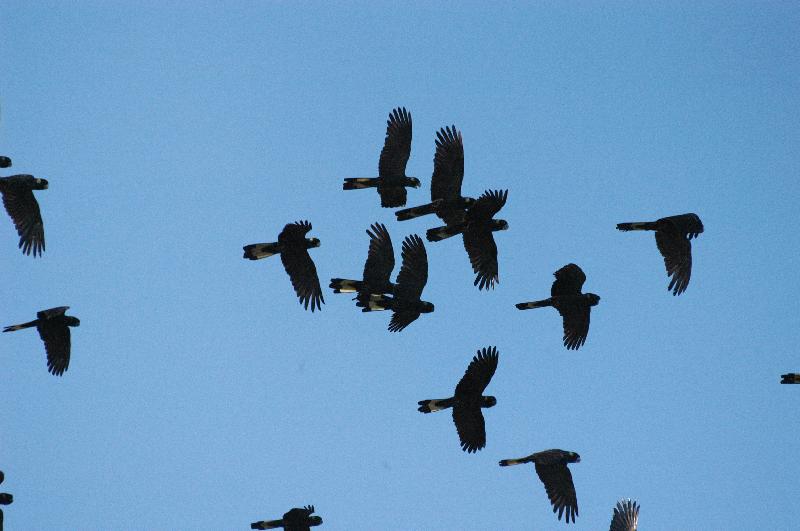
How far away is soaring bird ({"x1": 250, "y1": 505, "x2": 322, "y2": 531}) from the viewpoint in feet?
99.8

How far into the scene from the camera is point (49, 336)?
104 ft

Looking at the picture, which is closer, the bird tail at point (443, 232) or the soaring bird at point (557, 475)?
the soaring bird at point (557, 475)

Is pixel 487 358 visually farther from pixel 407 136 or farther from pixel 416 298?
pixel 407 136

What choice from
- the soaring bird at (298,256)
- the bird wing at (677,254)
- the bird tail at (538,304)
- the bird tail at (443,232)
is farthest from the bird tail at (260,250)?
the bird wing at (677,254)

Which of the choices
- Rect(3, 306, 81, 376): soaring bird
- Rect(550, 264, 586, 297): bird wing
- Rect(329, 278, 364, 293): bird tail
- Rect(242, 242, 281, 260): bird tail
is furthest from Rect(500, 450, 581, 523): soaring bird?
Rect(3, 306, 81, 376): soaring bird

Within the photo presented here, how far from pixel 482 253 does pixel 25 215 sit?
11.1 meters

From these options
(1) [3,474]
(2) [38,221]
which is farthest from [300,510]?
(2) [38,221]

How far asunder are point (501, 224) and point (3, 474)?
43.1ft

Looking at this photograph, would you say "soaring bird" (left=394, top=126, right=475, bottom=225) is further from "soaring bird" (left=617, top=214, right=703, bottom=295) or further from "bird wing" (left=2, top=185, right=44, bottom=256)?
"bird wing" (left=2, top=185, right=44, bottom=256)

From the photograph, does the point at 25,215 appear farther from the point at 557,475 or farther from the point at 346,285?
the point at 557,475

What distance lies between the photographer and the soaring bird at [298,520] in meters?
30.4

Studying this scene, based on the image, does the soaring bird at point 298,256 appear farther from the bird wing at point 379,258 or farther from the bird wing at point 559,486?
the bird wing at point 559,486

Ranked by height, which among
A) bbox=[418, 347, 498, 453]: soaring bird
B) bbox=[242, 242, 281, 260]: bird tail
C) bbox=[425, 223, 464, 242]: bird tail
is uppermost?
bbox=[425, 223, 464, 242]: bird tail

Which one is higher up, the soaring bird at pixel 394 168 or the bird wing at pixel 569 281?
the soaring bird at pixel 394 168
